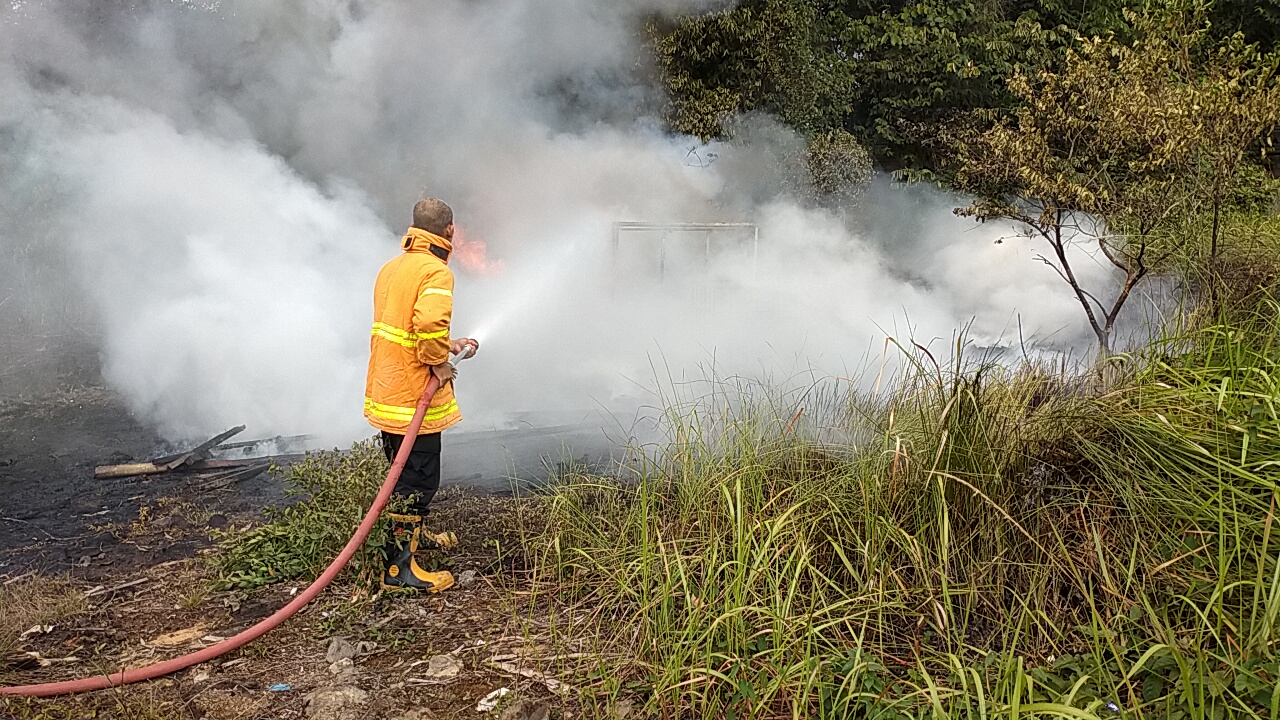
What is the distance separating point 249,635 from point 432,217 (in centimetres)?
189

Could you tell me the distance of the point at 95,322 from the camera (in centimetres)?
1100

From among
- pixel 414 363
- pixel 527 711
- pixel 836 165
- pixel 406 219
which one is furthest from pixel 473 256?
pixel 527 711

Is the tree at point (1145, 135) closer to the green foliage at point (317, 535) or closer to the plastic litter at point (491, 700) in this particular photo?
the plastic litter at point (491, 700)

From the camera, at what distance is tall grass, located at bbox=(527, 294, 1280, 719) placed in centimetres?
247

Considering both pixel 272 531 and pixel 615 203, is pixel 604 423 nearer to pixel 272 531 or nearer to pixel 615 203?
pixel 272 531

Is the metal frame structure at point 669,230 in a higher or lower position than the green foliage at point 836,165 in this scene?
lower

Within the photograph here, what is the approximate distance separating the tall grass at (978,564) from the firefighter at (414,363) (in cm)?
65

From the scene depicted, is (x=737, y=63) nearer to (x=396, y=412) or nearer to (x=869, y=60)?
(x=869, y=60)

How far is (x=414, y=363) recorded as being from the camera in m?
3.90

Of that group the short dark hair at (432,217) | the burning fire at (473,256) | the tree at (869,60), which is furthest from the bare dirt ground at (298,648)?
the tree at (869,60)

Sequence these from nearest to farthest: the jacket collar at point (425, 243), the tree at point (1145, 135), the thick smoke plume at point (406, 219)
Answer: the jacket collar at point (425, 243)
the tree at point (1145, 135)
the thick smoke plume at point (406, 219)

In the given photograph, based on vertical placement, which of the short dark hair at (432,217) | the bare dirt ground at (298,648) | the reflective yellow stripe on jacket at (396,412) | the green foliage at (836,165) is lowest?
the bare dirt ground at (298,648)

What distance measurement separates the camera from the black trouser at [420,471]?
3.95 metres

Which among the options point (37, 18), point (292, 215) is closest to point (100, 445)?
point (292, 215)
